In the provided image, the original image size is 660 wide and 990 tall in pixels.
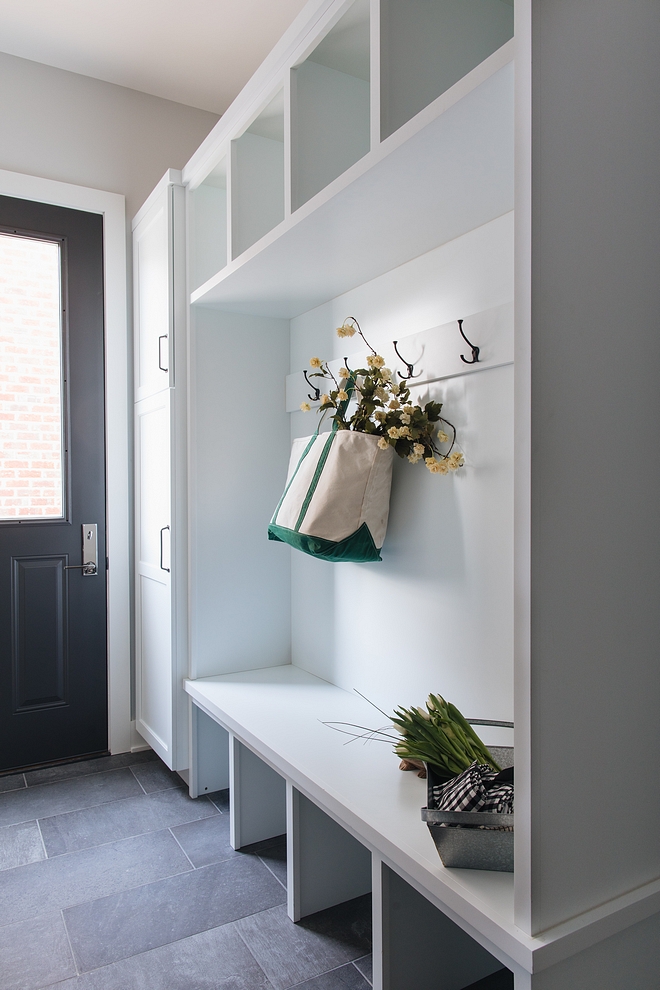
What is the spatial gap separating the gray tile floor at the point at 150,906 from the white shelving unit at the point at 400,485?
0.11 metres

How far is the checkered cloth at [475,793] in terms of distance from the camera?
117 cm

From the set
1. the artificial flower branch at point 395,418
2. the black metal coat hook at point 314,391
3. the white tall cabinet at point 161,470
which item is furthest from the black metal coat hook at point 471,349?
the white tall cabinet at point 161,470

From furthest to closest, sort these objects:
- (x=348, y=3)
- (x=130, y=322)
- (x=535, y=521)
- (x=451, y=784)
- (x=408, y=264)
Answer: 1. (x=130, y=322)
2. (x=408, y=264)
3. (x=348, y=3)
4. (x=451, y=784)
5. (x=535, y=521)

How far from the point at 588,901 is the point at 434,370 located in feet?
3.95

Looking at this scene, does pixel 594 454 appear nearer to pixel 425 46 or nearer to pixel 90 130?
pixel 425 46

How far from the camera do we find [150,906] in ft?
5.96

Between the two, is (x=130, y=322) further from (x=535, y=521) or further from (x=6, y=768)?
(x=535, y=521)

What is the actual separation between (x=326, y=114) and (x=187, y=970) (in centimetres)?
213

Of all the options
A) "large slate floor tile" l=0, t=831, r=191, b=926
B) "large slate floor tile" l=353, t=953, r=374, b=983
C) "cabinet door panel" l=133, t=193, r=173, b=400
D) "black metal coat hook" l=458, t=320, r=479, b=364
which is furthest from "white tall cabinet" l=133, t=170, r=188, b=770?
"black metal coat hook" l=458, t=320, r=479, b=364

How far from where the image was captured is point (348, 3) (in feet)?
4.79

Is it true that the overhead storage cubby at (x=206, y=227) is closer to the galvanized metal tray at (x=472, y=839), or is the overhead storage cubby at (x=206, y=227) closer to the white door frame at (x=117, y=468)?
the white door frame at (x=117, y=468)

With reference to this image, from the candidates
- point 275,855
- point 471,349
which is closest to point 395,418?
point 471,349

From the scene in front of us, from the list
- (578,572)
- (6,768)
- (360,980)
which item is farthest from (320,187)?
(6,768)

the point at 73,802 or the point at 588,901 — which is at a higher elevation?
the point at 588,901
